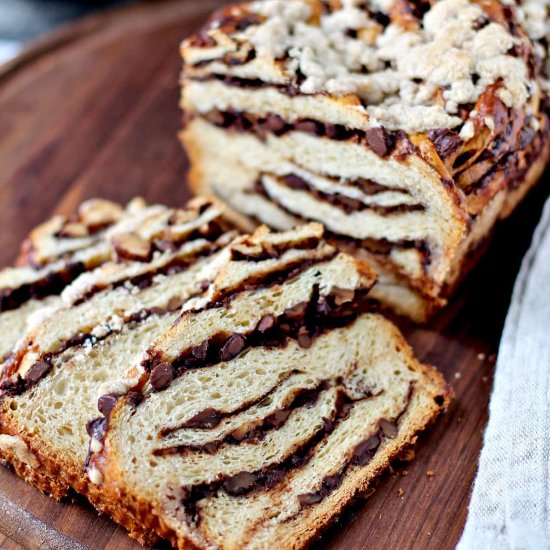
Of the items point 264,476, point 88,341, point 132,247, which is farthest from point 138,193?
point 264,476

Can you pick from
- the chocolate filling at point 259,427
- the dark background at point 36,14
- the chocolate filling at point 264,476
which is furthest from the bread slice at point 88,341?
the dark background at point 36,14

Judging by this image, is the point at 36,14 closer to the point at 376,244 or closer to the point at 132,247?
the point at 132,247

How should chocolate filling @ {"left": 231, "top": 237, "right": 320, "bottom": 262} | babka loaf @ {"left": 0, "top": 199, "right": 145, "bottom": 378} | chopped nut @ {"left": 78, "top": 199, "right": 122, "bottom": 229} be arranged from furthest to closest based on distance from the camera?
chopped nut @ {"left": 78, "top": 199, "right": 122, "bottom": 229}, babka loaf @ {"left": 0, "top": 199, "right": 145, "bottom": 378}, chocolate filling @ {"left": 231, "top": 237, "right": 320, "bottom": 262}

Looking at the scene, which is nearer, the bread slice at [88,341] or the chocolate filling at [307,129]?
the bread slice at [88,341]

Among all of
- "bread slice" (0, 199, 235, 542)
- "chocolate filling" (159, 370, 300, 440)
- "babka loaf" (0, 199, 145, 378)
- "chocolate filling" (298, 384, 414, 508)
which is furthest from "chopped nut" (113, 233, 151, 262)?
"chocolate filling" (298, 384, 414, 508)

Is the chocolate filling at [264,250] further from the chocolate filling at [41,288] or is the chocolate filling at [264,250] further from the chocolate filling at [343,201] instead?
the chocolate filling at [41,288]

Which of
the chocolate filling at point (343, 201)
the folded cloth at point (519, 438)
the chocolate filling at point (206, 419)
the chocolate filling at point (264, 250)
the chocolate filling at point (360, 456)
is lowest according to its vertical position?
the folded cloth at point (519, 438)

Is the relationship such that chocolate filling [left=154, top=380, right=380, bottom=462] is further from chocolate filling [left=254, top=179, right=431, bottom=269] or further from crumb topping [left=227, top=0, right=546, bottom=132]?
crumb topping [left=227, top=0, right=546, bottom=132]

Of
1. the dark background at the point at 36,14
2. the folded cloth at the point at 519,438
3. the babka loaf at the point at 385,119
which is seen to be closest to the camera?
the folded cloth at the point at 519,438
